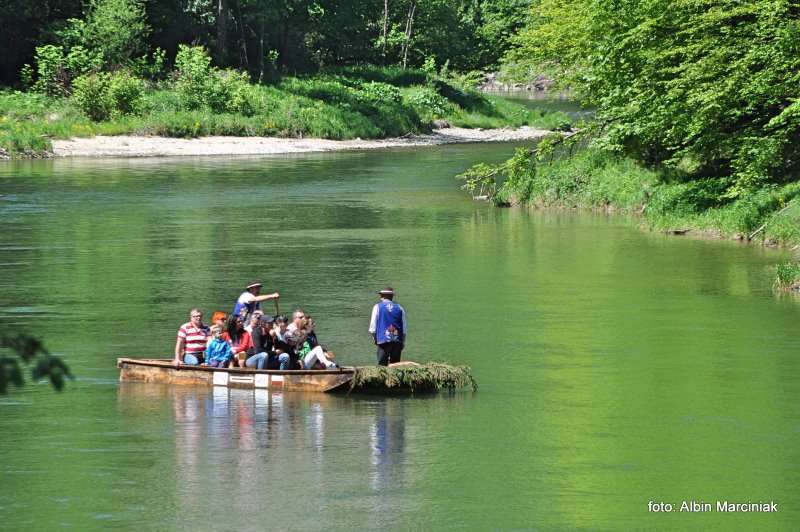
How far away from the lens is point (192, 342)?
2364 centimetres

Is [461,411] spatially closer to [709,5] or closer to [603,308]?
[603,308]

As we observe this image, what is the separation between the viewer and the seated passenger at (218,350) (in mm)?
23359

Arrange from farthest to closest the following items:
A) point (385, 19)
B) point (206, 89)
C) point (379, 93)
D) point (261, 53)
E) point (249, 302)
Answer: point (385, 19)
point (379, 93)
point (261, 53)
point (206, 89)
point (249, 302)

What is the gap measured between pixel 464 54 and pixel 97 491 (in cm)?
9117

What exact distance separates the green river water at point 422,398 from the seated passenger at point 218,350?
1.91ft

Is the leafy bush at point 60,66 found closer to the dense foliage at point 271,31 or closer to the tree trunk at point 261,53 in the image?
the dense foliage at point 271,31

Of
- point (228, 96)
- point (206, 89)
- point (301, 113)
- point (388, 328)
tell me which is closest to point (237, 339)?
point (388, 328)

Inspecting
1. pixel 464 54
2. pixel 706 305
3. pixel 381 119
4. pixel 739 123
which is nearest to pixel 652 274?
pixel 706 305

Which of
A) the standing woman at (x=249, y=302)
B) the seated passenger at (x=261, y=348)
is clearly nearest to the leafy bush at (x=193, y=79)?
the standing woman at (x=249, y=302)

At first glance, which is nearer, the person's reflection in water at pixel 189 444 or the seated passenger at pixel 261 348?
the person's reflection in water at pixel 189 444

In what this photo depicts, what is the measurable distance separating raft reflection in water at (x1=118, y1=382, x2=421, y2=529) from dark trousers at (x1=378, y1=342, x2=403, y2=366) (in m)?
1.03

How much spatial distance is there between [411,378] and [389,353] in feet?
2.97

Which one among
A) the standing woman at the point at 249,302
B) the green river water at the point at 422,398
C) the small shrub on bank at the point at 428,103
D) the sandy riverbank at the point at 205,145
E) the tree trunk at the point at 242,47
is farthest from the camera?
the tree trunk at the point at 242,47

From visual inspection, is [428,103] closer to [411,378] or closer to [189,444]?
[411,378]
